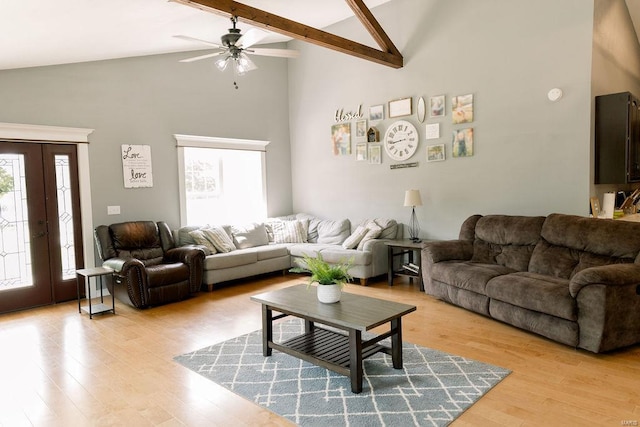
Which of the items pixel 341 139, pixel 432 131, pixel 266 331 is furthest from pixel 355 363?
pixel 341 139

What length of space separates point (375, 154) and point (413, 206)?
1130mm

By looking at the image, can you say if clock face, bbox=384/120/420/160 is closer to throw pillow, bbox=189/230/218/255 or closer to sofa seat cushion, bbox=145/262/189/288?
throw pillow, bbox=189/230/218/255

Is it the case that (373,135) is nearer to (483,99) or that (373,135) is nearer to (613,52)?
(483,99)

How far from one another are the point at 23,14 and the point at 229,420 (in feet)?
11.2

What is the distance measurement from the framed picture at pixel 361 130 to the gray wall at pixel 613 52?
3001 mm

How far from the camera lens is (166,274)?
5047 mm

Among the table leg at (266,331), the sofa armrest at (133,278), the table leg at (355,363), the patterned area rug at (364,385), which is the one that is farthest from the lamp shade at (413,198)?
the sofa armrest at (133,278)

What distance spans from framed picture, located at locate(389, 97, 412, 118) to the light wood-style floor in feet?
8.91

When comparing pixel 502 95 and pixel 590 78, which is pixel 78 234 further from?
pixel 590 78

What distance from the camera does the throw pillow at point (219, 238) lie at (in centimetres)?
601

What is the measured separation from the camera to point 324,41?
16.4 feet

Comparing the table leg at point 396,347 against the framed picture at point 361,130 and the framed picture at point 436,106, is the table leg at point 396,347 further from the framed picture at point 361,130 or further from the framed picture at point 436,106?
the framed picture at point 361,130

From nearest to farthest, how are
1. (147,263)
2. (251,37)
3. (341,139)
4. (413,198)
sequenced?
(251,37)
(147,263)
(413,198)
(341,139)

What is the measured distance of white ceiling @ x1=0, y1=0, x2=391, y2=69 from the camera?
11.5 feet
